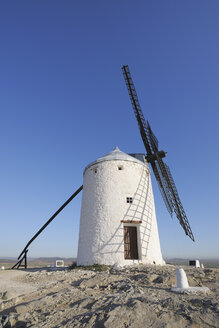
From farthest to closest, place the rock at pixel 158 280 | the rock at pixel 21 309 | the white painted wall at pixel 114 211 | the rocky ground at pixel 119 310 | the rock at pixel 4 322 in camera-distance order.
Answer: the white painted wall at pixel 114 211
the rock at pixel 158 280
the rock at pixel 21 309
the rock at pixel 4 322
the rocky ground at pixel 119 310

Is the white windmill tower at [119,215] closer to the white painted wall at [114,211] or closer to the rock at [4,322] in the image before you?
the white painted wall at [114,211]

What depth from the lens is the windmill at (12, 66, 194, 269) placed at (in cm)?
1191

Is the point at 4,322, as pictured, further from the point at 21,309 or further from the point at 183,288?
the point at 183,288

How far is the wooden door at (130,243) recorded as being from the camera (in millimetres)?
12040

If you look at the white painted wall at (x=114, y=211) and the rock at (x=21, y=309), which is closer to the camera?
the rock at (x=21, y=309)

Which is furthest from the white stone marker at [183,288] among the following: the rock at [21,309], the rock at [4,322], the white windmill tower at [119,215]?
the white windmill tower at [119,215]

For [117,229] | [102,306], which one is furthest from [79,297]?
[117,229]

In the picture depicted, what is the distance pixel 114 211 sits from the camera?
1252 cm

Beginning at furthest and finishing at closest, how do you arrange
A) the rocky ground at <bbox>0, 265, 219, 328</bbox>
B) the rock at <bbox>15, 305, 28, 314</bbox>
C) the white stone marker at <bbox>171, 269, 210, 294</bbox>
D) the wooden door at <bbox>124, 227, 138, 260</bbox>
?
the wooden door at <bbox>124, 227, 138, 260</bbox> < the white stone marker at <bbox>171, 269, 210, 294</bbox> < the rock at <bbox>15, 305, 28, 314</bbox> < the rocky ground at <bbox>0, 265, 219, 328</bbox>

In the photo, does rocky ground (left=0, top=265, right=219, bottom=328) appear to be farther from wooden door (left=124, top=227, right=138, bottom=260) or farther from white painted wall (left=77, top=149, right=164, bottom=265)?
wooden door (left=124, top=227, right=138, bottom=260)

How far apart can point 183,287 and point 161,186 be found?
11.5 metres

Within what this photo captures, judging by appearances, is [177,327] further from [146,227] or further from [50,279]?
[146,227]

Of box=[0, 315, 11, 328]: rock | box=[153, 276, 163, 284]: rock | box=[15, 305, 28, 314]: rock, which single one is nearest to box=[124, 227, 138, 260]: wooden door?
box=[153, 276, 163, 284]: rock

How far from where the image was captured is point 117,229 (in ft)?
39.6
